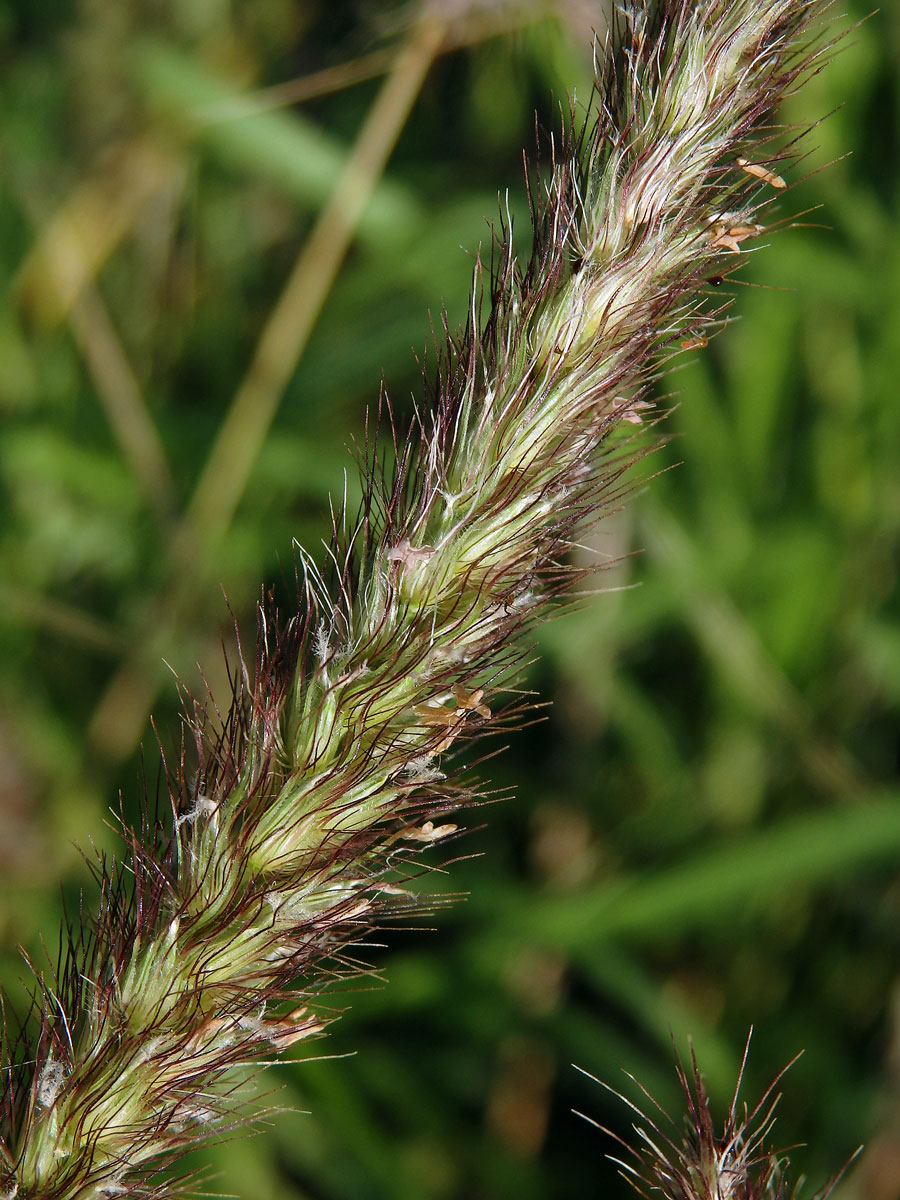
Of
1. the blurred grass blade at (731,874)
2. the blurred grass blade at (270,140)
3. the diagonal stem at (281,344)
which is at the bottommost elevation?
the blurred grass blade at (731,874)

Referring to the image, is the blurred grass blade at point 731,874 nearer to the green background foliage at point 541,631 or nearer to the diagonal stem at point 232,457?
the green background foliage at point 541,631

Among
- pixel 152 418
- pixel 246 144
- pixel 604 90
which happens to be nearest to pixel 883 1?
pixel 246 144

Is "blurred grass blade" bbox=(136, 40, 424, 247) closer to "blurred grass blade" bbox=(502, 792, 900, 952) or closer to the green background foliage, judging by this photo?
the green background foliage

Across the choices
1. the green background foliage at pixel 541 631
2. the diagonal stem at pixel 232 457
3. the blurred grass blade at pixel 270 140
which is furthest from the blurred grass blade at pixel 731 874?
the blurred grass blade at pixel 270 140

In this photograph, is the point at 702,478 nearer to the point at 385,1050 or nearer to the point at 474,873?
the point at 474,873

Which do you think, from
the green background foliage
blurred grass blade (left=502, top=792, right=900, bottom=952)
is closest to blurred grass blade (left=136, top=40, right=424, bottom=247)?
the green background foliage

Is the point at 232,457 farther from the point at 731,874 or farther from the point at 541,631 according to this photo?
the point at 731,874

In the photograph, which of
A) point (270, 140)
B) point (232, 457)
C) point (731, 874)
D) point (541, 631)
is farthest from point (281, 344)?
point (731, 874)

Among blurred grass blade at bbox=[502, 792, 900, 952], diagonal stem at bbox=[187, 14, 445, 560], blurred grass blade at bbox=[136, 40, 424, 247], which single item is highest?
blurred grass blade at bbox=[136, 40, 424, 247]

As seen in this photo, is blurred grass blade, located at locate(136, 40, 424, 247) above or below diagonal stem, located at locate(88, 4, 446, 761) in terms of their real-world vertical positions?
above

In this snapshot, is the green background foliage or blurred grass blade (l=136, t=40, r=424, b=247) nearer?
the green background foliage
